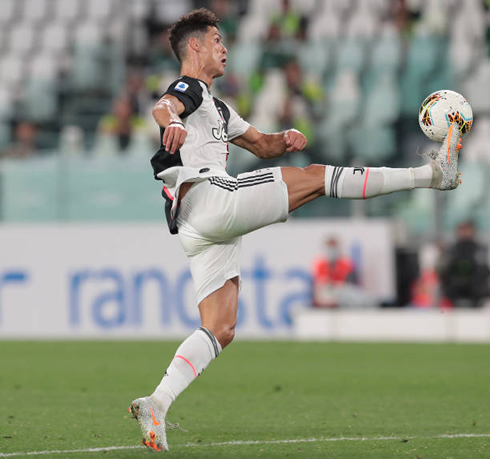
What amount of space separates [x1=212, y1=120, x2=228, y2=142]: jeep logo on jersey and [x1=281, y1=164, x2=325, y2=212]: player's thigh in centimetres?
51

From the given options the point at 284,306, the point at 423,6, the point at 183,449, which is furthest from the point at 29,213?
the point at 183,449

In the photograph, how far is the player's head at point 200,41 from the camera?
18.6ft

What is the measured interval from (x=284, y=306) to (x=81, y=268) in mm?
2996

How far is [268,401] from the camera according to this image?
7.70m

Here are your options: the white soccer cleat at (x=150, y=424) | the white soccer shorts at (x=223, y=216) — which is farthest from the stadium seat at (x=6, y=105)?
the white soccer cleat at (x=150, y=424)

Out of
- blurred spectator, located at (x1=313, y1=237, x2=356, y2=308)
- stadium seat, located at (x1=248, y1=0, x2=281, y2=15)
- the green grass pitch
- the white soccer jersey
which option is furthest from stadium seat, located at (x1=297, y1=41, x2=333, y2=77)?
the white soccer jersey

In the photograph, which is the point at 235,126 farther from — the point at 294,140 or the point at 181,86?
the point at 181,86

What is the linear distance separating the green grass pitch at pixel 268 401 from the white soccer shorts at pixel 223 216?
0.92 meters

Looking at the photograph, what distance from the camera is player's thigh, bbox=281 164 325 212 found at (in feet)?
17.3

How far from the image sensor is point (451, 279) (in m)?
14.3

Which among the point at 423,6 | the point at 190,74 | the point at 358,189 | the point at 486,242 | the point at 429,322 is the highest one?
the point at 423,6

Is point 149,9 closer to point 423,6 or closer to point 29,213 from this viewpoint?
point 423,6

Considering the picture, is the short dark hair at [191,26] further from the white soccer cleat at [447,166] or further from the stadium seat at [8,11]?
the stadium seat at [8,11]

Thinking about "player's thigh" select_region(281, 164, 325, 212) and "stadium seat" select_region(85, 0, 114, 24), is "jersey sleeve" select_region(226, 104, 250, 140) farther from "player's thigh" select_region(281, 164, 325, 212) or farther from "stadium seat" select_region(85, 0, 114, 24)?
"stadium seat" select_region(85, 0, 114, 24)
